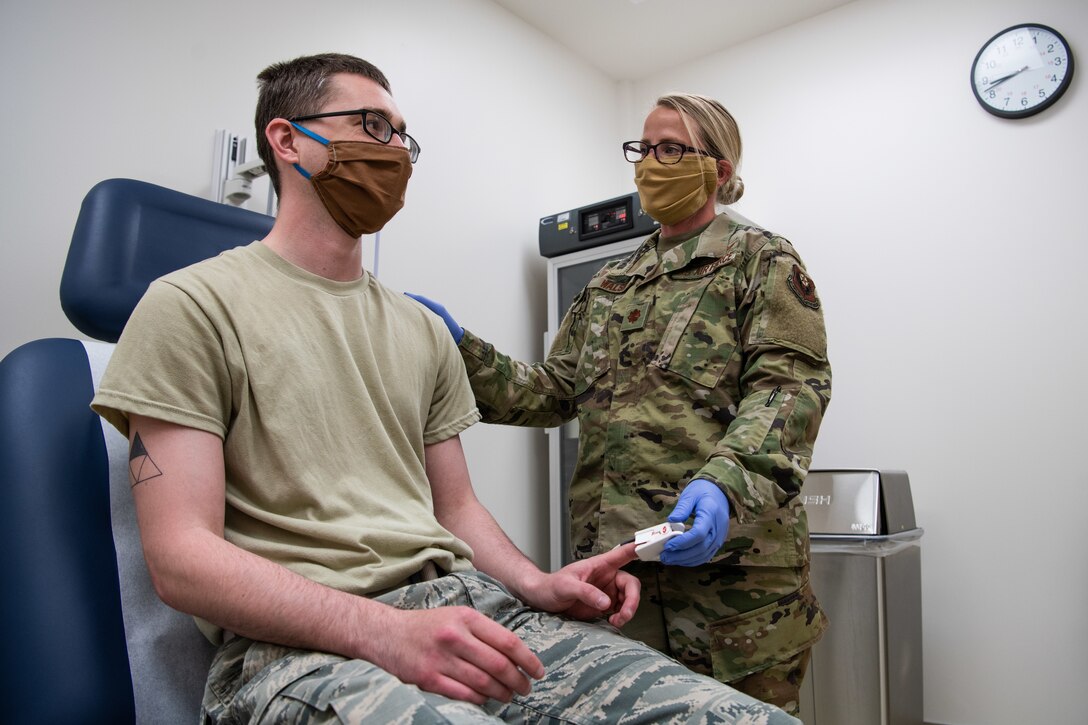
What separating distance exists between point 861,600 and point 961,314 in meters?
1.06

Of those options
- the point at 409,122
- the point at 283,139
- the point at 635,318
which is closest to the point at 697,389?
the point at 635,318

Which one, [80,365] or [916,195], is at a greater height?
[916,195]

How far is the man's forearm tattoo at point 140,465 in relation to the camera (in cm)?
84

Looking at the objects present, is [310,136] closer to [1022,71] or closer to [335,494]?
[335,494]

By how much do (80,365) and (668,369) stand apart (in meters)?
0.90

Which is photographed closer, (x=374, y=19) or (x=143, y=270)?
(x=143, y=270)

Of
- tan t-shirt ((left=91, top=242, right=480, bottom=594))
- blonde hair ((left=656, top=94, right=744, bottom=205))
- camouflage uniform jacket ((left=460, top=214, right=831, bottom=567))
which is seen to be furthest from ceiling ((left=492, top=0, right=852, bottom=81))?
tan t-shirt ((left=91, top=242, right=480, bottom=594))

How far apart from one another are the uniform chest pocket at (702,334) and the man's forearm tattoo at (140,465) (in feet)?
2.72

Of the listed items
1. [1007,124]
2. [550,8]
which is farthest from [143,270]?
[1007,124]

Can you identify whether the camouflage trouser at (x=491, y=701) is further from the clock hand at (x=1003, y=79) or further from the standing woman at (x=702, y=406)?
the clock hand at (x=1003, y=79)

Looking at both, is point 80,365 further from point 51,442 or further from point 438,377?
point 438,377

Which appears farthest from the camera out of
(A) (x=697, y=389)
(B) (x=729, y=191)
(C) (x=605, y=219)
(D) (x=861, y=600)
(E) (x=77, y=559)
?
(C) (x=605, y=219)

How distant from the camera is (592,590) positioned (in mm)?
1005

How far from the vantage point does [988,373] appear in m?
2.41
